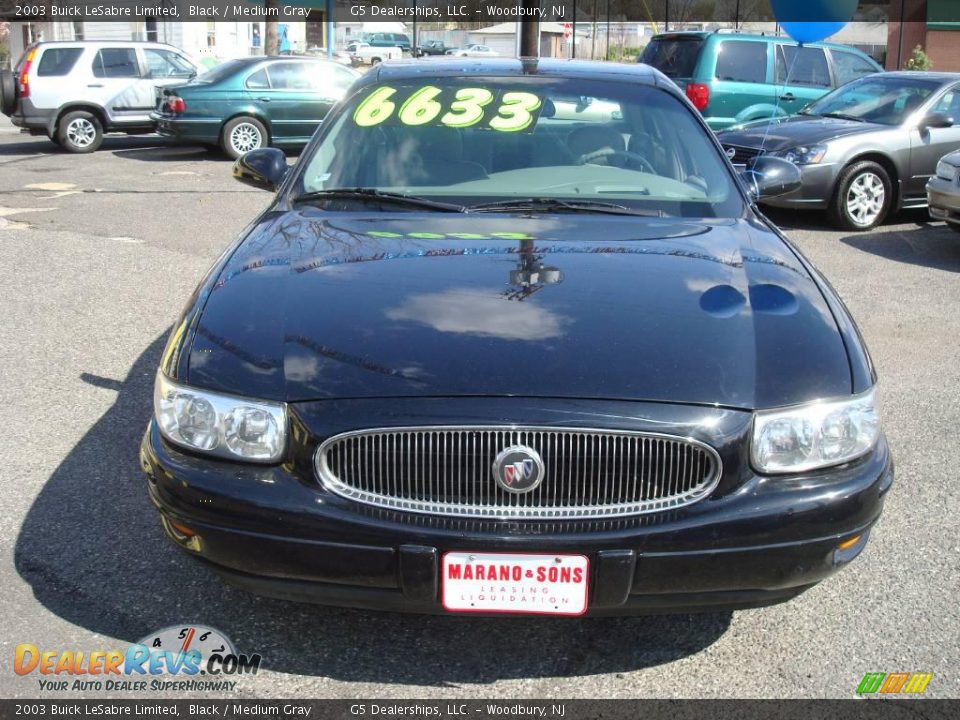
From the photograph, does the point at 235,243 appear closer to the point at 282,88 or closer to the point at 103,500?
the point at 103,500

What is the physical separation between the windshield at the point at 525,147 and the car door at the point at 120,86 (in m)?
12.7

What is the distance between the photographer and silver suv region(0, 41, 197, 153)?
1528 cm

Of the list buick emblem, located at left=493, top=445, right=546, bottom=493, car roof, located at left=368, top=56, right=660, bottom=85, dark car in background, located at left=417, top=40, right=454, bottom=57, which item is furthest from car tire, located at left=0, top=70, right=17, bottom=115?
dark car in background, located at left=417, top=40, right=454, bottom=57

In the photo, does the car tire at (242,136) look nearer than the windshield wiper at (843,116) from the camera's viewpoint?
No

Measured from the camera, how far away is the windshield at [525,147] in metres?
4.00

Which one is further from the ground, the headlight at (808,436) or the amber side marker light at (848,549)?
the headlight at (808,436)

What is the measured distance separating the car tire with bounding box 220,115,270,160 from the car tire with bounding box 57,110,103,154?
2294mm

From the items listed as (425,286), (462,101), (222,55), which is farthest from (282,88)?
(222,55)

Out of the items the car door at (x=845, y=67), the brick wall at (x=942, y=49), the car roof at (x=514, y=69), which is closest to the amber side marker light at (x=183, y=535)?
the car roof at (x=514, y=69)

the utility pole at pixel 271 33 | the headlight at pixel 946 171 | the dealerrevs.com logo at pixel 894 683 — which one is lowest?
the dealerrevs.com logo at pixel 894 683

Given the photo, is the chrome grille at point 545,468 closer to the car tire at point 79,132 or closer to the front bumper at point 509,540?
the front bumper at point 509,540

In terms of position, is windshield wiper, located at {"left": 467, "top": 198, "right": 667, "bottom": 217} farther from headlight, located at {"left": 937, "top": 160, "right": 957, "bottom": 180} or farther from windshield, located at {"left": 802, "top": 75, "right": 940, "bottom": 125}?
windshield, located at {"left": 802, "top": 75, "right": 940, "bottom": 125}

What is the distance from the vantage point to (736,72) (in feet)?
44.9

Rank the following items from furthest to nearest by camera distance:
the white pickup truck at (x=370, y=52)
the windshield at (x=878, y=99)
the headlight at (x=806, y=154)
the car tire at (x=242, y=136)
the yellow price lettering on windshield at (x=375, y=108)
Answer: the white pickup truck at (x=370, y=52)
the car tire at (x=242, y=136)
the windshield at (x=878, y=99)
the headlight at (x=806, y=154)
the yellow price lettering on windshield at (x=375, y=108)
